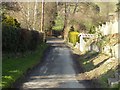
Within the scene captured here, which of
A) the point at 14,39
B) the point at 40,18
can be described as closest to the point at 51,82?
the point at 14,39

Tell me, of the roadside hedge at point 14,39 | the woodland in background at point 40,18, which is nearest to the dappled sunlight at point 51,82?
the woodland in background at point 40,18

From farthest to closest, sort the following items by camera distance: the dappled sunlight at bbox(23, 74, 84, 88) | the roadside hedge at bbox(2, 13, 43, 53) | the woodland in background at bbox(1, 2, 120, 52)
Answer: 1. the woodland in background at bbox(1, 2, 120, 52)
2. the roadside hedge at bbox(2, 13, 43, 53)
3. the dappled sunlight at bbox(23, 74, 84, 88)

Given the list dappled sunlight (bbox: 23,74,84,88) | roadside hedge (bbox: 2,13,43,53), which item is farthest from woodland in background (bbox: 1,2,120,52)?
dappled sunlight (bbox: 23,74,84,88)

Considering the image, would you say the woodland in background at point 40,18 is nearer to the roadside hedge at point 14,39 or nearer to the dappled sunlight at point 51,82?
the roadside hedge at point 14,39

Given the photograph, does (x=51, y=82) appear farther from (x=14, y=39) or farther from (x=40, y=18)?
(x=40, y=18)

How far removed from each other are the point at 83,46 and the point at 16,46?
1566 centimetres

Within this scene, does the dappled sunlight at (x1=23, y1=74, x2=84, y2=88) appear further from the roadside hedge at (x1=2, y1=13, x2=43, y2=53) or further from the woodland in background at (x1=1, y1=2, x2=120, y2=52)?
the roadside hedge at (x1=2, y1=13, x2=43, y2=53)

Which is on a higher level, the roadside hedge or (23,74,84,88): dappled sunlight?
the roadside hedge

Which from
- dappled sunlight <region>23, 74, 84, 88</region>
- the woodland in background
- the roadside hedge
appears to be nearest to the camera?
dappled sunlight <region>23, 74, 84, 88</region>

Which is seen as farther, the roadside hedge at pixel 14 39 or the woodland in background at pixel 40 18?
the woodland in background at pixel 40 18

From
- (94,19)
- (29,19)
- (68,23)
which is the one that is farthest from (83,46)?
(68,23)

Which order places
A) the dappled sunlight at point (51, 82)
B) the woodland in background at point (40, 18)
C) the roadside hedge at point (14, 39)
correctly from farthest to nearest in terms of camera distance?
the woodland in background at point (40, 18), the roadside hedge at point (14, 39), the dappled sunlight at point (51, 82)

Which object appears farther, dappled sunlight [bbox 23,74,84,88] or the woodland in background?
the woodland in background

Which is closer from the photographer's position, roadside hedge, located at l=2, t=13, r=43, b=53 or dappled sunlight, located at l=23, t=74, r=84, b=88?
dappled sunlight, located at l=23, t=74, r=84, b=88
